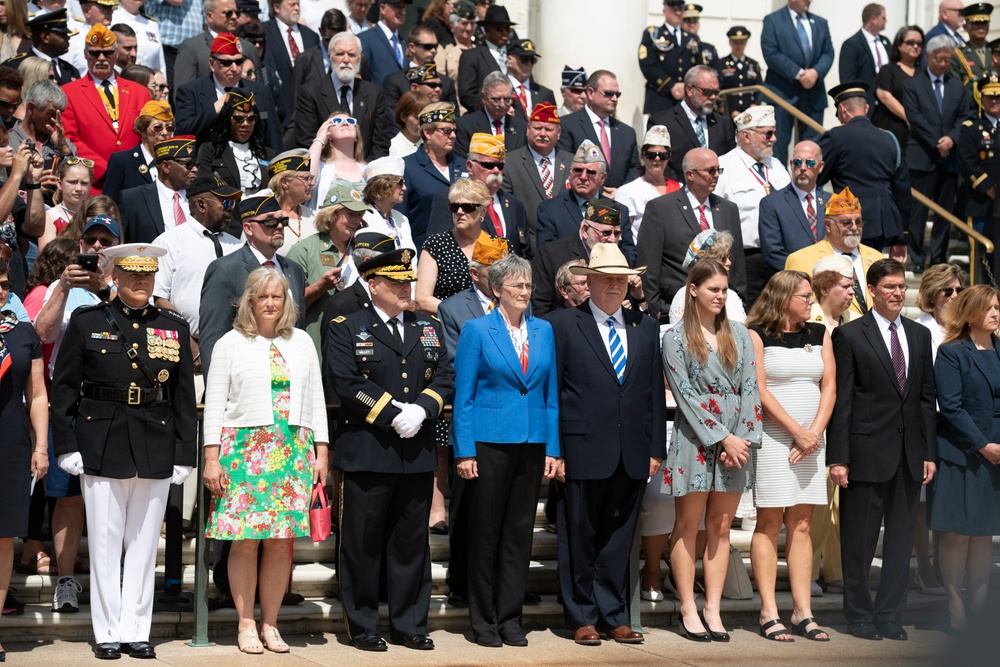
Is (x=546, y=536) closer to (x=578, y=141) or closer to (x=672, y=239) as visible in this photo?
(x=672, y=239)

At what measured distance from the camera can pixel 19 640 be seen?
7.77m

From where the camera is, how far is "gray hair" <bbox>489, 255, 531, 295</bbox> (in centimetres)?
845

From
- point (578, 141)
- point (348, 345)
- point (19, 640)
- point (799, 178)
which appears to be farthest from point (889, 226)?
point (19, 640)

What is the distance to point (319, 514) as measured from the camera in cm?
784

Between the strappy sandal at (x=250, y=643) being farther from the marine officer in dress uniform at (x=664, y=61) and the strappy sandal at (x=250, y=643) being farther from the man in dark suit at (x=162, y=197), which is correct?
the marine officer in dress uniform at (x=664, y=61)

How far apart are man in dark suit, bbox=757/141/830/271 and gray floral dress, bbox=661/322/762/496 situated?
305cm

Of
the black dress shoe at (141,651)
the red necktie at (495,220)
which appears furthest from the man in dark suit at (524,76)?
the black dress shoe at (141,651)

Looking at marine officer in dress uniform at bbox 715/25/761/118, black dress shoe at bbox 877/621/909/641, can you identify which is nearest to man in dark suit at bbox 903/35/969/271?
marine officer in dress uniform at bbox 715/25/761/118

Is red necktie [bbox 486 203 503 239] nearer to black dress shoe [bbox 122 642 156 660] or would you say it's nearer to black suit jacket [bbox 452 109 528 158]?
black suit jacket [bbox 452 109 528 158]

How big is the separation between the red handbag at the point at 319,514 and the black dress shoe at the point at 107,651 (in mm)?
1113

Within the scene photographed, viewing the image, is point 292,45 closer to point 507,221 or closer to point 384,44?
point 384,44

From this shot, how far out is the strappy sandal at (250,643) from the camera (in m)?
7.75

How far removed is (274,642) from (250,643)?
0.12 m

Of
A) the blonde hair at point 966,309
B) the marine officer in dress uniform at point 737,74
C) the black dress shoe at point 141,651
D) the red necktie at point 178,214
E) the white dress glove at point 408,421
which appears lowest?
the black dress shoe at point 141,651
